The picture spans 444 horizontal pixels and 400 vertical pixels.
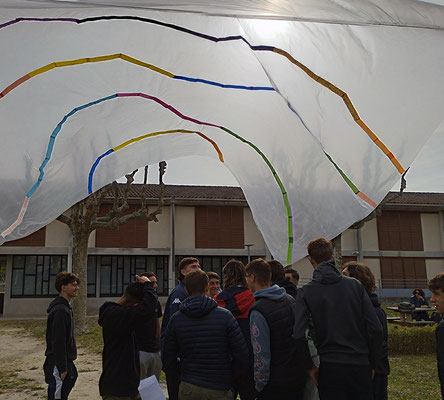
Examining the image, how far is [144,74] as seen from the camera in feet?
9.23

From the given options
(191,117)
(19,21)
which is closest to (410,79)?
(191,117)

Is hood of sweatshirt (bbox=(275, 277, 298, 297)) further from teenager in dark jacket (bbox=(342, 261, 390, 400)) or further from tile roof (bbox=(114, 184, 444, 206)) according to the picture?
tile roof (bbox=(114, 184, 444, 206))

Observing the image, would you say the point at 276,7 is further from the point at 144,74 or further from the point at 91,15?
the point at 144,74

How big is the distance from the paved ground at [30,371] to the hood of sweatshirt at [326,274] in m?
4.65

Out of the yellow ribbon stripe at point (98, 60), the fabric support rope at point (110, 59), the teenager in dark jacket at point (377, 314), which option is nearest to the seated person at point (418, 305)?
the teenager in dark jacket at point (377, 314)

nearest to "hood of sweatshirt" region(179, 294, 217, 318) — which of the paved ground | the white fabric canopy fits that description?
the white fabric canopy

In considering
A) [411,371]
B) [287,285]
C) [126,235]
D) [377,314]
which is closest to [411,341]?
[411,371]

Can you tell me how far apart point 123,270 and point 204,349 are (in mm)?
20552

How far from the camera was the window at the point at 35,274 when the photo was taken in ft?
68.5

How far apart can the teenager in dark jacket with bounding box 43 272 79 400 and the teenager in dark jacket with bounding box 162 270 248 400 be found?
1250 millimetres

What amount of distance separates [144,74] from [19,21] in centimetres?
85

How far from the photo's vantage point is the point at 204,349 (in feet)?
9.12

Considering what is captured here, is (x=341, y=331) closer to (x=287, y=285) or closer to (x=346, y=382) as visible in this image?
(x=346, y=382)

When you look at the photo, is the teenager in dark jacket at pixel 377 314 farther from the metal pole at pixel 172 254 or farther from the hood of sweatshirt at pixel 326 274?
the metal pole at pixel 172 254
